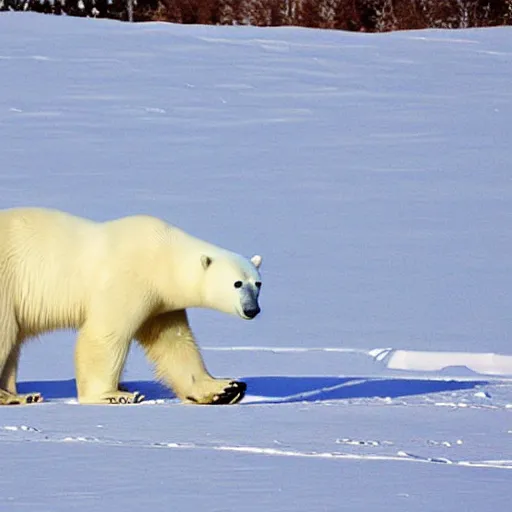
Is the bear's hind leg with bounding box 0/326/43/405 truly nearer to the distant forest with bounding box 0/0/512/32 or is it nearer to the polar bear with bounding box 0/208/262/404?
the polar bear with bounding box 0/208/262/404

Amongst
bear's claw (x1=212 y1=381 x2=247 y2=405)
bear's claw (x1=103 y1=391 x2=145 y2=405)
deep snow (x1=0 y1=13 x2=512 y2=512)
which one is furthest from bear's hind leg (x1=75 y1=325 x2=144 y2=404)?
bear's claw (x1=212 y1=381 x2=247 y2=405)

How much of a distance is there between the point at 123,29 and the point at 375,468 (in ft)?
53.0

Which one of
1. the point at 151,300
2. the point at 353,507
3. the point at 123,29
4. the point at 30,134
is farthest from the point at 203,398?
the point at 123,29

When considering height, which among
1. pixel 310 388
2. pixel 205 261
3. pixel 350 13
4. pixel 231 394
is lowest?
pixel 310 388

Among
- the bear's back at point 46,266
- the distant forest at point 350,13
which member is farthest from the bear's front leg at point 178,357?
the distant forest at point 350,13

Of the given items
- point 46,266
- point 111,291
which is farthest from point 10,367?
point 111,291

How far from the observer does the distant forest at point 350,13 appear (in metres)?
27.4

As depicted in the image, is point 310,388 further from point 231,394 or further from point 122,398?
point 122,398

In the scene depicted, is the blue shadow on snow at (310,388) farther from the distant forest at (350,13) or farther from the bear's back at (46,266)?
the distant forest at (350,13)

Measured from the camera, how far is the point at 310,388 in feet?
19.9

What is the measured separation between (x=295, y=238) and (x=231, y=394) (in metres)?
4.86

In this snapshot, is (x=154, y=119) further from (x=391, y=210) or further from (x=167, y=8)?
(x=167, y=8)

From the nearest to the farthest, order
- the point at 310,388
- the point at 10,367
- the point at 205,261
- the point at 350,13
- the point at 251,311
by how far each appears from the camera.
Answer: the point at 251,311, the point at 205,261, the point at 10,367, the point at 310,388, the point at 350,13

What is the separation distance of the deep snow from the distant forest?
7472mm
